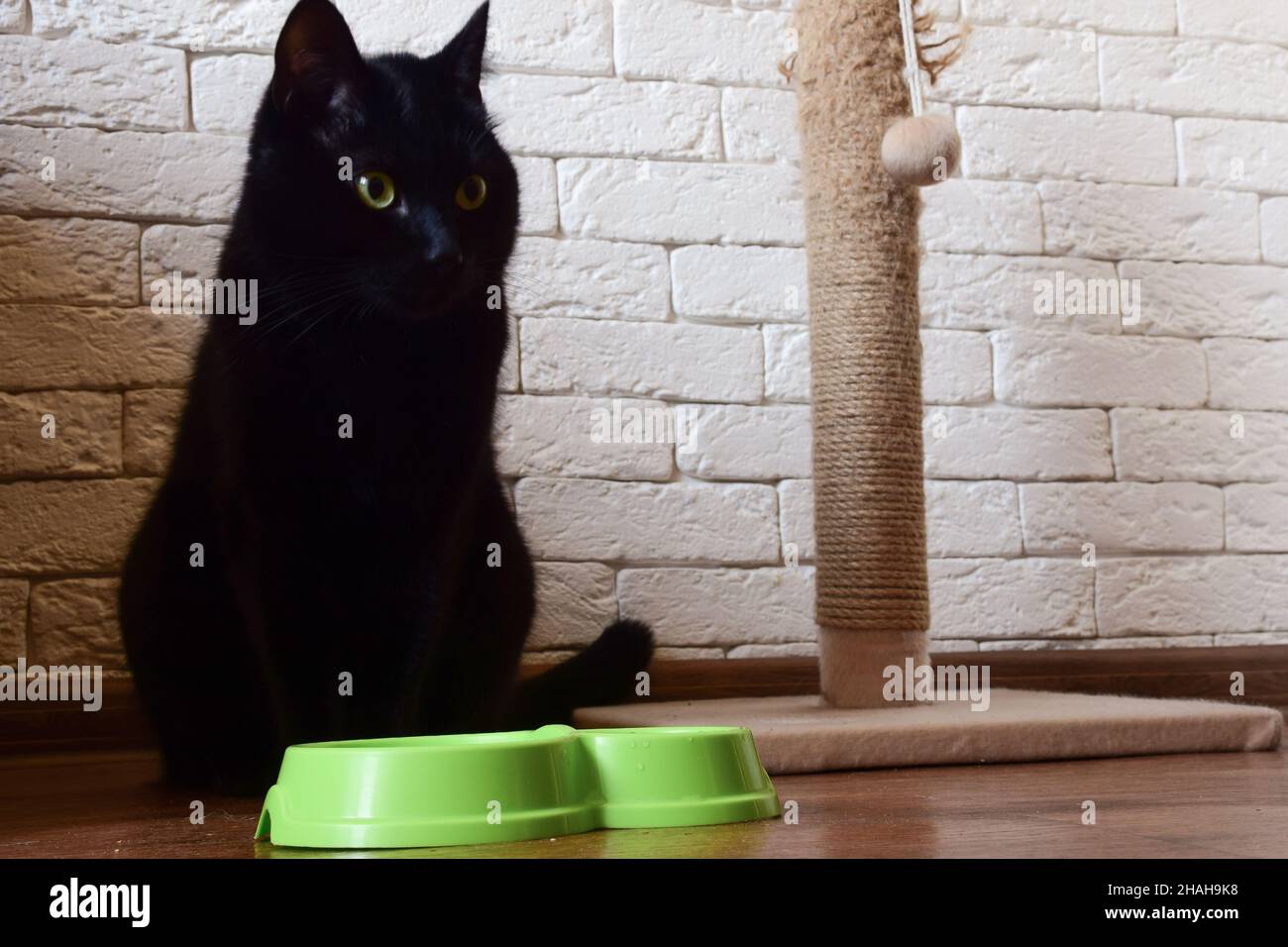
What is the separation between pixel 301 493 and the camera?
3.31 ft

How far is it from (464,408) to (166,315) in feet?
1.67

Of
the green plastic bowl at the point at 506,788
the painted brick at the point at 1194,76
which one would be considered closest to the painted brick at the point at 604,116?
the painted brick at the point at 1194,76

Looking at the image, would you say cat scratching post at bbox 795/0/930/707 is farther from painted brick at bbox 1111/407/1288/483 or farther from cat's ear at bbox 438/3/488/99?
painted brick at bbox 1111/407/1288/483

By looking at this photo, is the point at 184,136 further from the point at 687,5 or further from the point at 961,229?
the point at 961,229

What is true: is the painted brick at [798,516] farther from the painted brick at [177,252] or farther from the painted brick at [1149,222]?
the painted brick at [177,252]

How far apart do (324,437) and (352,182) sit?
0.20 meters

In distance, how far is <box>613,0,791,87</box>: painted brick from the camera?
5.11 feet

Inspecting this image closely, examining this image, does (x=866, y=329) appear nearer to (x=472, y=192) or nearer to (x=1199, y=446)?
(x=472, y=192)

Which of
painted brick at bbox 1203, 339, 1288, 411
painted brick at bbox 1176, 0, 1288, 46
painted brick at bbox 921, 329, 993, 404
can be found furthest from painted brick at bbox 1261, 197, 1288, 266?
painted brick at bbox 921, 329, 993, 404

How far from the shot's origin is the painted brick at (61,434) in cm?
137
